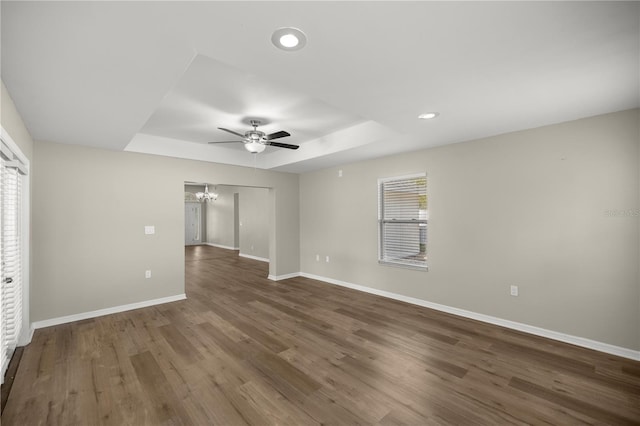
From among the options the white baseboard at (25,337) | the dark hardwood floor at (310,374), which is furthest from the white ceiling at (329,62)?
the dark hardwood floor at (310,374)

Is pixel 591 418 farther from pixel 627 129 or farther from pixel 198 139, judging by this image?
pixel 198 139

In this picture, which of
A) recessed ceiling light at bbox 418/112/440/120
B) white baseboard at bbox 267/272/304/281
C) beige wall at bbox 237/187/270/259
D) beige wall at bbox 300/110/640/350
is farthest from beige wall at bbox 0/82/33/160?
beige wall at bbox 237/187/270/259

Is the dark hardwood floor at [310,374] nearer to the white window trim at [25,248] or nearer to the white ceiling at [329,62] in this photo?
the white window trim at [25,248]

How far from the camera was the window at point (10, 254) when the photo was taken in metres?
2.35

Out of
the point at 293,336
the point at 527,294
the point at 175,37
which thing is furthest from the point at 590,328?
the point at 175,37

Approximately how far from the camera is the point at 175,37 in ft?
5.10

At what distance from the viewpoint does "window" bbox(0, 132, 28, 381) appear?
2346 mm

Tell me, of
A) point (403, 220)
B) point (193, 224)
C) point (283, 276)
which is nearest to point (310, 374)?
point (403, 220)

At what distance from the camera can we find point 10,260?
260 centimetres

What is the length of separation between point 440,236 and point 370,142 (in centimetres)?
173

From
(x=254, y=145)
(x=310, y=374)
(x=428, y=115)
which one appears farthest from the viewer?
(x=254, y=145)

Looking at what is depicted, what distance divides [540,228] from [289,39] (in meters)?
3.39

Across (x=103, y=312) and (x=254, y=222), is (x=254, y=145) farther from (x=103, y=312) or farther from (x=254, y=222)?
(x=254, y=222)

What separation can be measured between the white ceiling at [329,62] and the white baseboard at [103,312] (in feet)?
7.78
